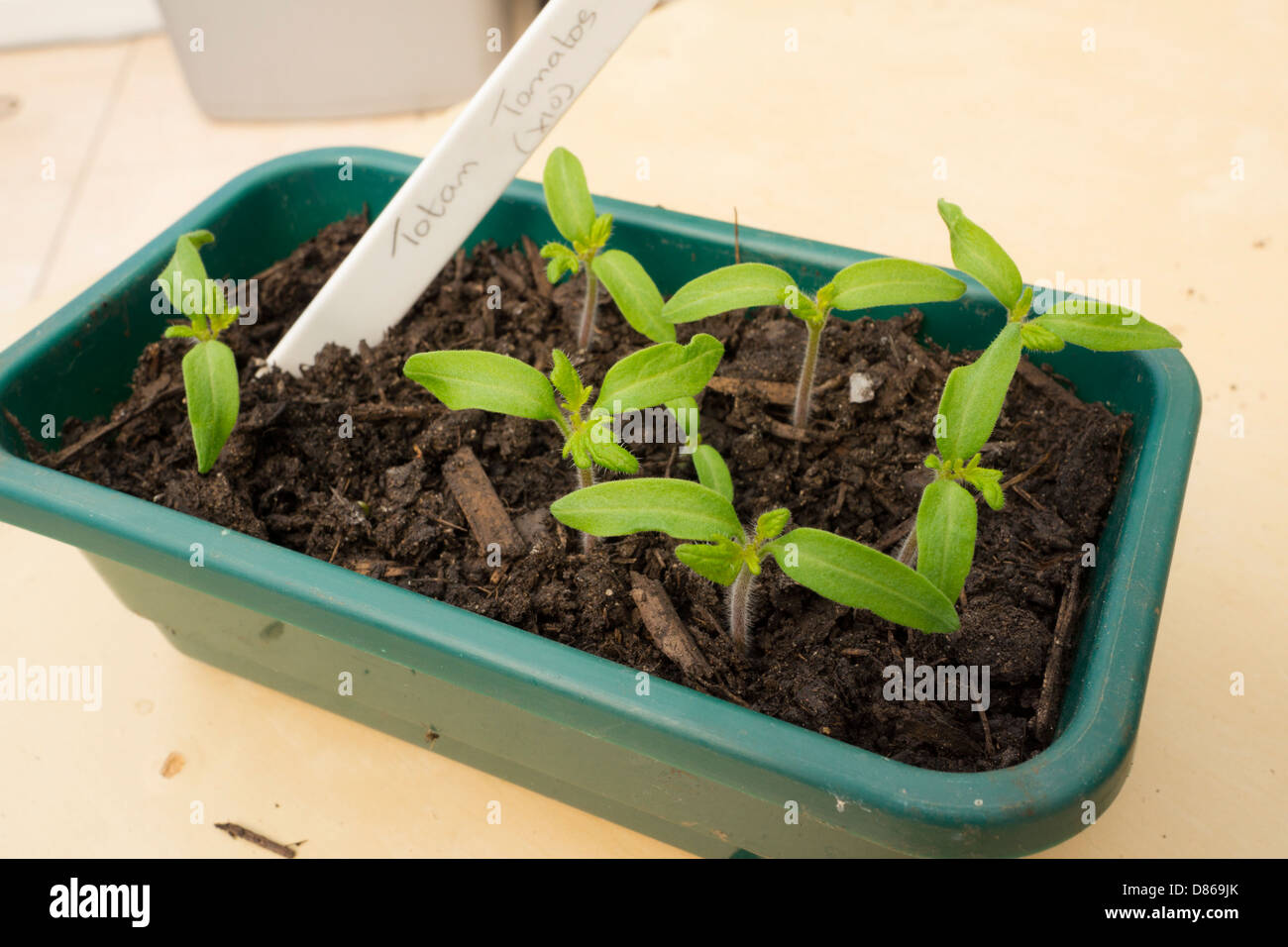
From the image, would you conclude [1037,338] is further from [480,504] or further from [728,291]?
[480,504]

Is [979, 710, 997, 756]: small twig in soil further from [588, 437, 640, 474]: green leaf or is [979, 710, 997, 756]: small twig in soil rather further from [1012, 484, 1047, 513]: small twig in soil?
[588, 437, 640, 474]: green leaf

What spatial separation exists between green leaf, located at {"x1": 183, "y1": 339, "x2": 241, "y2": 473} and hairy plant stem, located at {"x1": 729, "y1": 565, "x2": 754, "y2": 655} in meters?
0.50

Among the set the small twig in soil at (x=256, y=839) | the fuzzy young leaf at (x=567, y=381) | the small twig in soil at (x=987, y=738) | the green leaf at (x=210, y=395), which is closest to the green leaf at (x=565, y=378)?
the fuzzy young leaf at (x=567, y=381)

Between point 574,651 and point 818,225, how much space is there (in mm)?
1079

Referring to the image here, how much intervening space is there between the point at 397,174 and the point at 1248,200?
133 centimetres

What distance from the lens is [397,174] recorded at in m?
1.30

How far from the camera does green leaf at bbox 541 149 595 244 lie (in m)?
1.08

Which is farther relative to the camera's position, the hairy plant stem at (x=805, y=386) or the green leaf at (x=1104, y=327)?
the hairy plant stem at (x=805, y=386)

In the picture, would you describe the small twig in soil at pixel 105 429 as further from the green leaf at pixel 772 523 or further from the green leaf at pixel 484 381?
the green leaf at pixel 772 523

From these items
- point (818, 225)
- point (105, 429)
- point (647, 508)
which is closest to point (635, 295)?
point (647, 508)

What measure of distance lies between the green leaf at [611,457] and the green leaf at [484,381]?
2.2 inches

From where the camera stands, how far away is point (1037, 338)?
0.84 meters

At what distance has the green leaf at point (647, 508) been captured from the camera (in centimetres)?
77

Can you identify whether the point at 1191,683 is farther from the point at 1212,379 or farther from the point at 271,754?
the point at 271,754
